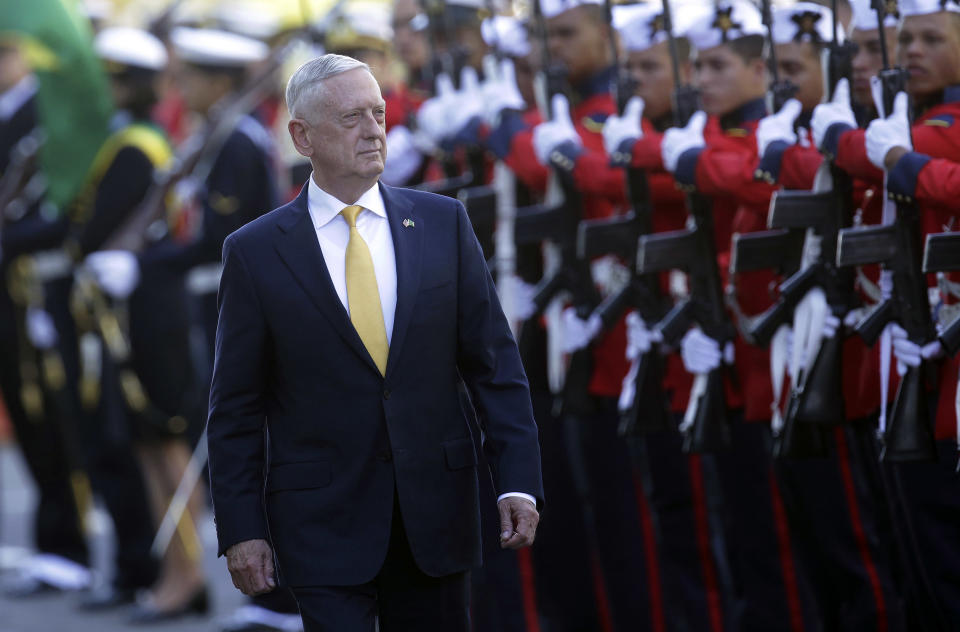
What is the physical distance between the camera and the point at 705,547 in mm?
5383

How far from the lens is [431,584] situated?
3.68 meters

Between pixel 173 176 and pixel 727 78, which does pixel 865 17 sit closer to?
pixel 727 78

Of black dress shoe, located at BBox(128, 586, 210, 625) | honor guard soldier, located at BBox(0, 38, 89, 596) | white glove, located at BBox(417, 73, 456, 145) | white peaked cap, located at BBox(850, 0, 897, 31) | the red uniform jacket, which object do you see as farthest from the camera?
honor guard soldier, located at BBox(0, 38, 89, 596)

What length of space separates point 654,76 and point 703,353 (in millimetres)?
971

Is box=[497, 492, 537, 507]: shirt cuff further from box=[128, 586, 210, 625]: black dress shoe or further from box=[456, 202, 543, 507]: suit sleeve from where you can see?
box=[128, 586, 210, 625]: black dress shoe

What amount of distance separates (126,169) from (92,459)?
118cm

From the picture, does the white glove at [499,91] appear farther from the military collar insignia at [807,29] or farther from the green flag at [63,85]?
the green flag at [63,85]

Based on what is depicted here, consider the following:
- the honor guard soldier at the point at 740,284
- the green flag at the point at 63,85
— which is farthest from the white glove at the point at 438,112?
the green flag at the point at 63,85

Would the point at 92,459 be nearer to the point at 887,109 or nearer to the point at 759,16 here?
the point at 759,16

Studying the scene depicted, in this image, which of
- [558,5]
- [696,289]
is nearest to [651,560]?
[696,289]

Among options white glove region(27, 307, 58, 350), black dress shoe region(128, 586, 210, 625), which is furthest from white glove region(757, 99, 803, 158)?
white glove region(27, 307, 58, 350)

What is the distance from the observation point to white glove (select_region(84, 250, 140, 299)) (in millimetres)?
7340

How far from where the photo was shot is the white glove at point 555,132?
568cm

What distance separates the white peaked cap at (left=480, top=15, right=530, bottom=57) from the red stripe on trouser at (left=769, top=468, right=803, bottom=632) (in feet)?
6.63
